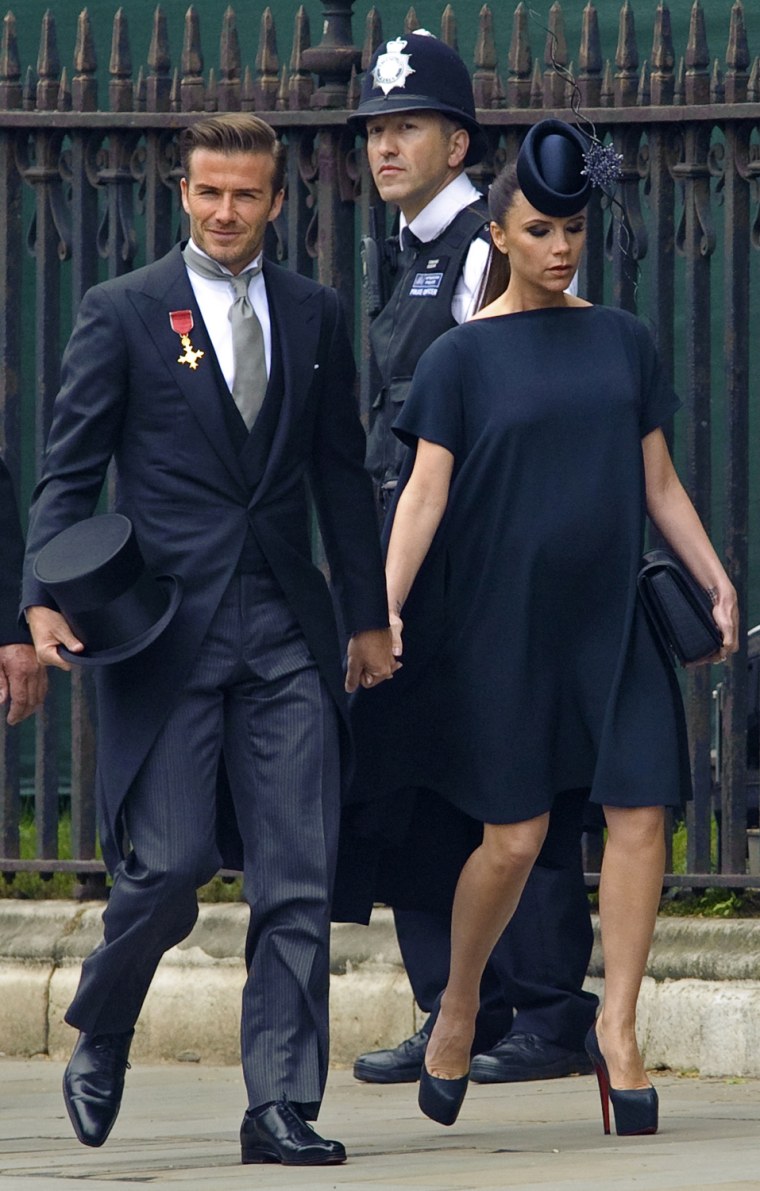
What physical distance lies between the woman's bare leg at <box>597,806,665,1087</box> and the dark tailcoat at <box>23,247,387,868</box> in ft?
2.12

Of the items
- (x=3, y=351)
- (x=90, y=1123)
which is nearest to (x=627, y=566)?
(x=90, y=1123)

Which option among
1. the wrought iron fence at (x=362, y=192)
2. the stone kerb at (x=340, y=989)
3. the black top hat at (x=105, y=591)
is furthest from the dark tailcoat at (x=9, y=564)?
the stone kerb at (x=340, y=989)

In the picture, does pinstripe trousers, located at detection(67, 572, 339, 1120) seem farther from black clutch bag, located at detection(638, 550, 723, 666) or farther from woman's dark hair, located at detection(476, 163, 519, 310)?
woman's dark hair, located at detection(476, 163, 519, 310)

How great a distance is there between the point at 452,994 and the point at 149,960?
69 centimetres

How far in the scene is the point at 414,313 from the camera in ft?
19.5

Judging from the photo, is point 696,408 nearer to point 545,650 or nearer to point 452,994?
point 545,650

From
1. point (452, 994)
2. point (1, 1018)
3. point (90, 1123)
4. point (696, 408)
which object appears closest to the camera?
point (90, 1123)

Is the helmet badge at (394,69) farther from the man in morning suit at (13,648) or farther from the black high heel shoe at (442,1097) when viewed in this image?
the black high heel shoe at (442,1097)

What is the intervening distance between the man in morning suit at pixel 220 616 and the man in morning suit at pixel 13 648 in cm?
17

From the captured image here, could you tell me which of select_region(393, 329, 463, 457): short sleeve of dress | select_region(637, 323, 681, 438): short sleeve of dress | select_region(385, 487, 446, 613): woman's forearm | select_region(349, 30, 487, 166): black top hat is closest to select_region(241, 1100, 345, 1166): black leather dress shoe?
select_region(385, 487, 446, 613): woman's forearm

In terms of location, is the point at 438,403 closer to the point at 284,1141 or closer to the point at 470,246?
the point at 470,246

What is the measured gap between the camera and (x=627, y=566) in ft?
17.5

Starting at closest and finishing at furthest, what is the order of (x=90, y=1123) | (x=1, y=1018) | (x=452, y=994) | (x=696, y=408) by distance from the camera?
(x=90, y=1123), (x=452, y=994), (x=696, y=408), (x=1, y=1018)

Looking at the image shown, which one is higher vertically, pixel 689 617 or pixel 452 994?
pixel 689 617
